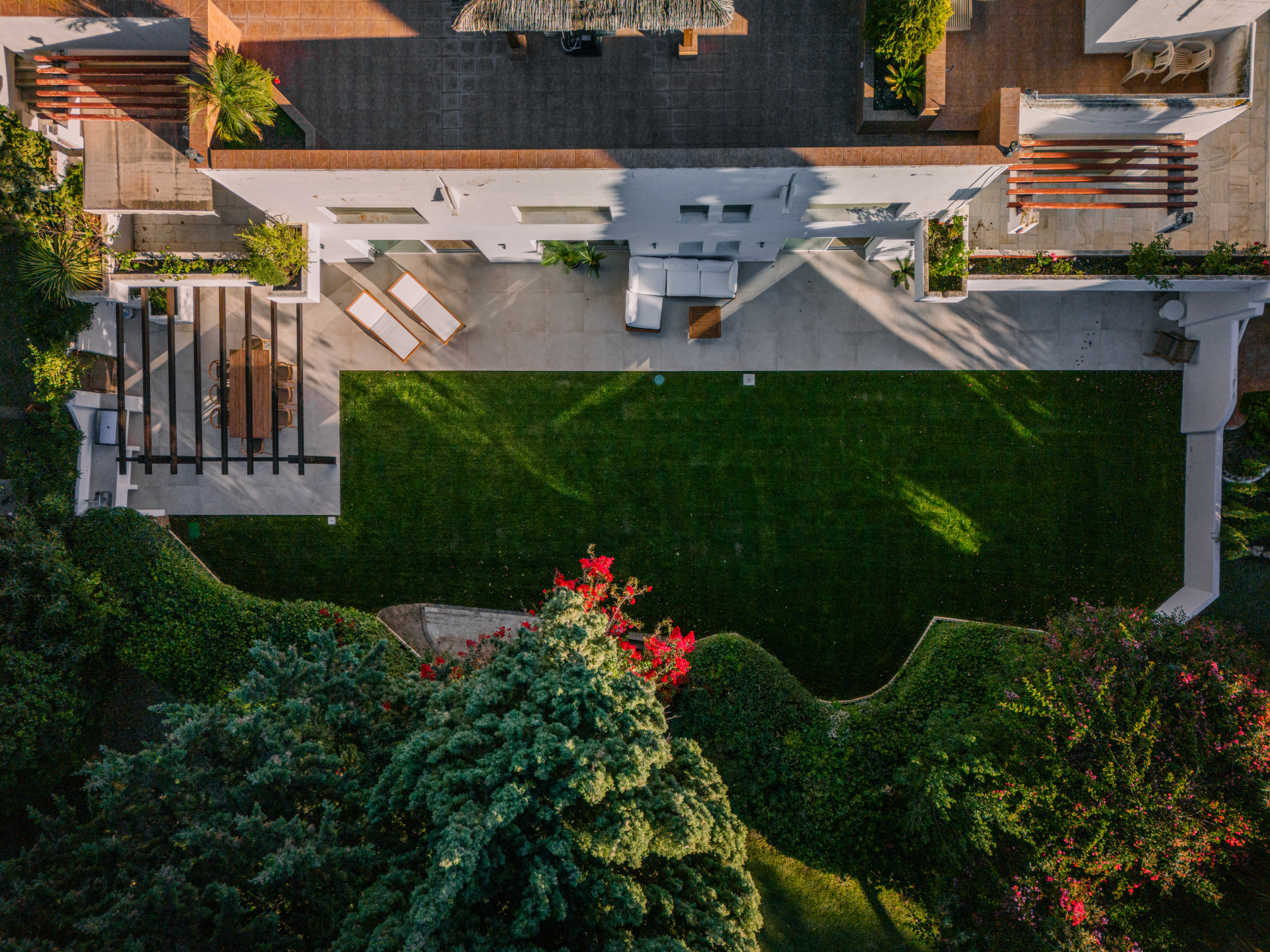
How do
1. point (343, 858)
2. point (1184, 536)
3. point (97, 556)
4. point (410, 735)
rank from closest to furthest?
1. point (343, 858)
2. point (410, 735)
3. point (97, 556)
4. point (1184, 536)

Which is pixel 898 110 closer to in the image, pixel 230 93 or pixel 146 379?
pixel 230 93

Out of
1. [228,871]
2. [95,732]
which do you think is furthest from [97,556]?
[228,871]

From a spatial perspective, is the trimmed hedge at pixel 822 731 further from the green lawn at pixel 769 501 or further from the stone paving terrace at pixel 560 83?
the stone paving terrace at pixel 560 83

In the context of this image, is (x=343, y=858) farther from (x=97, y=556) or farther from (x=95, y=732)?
(x=97, y=556)

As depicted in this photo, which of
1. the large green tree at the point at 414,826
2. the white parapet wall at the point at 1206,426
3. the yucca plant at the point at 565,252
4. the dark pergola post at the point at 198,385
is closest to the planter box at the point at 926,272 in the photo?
the white parapet wall at the point at 1206,426

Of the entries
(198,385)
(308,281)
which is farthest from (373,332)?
(198,385)

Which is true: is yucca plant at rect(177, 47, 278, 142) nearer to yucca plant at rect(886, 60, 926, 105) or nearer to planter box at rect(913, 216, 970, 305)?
yucca plant at rect(886, 60, 926, 105)

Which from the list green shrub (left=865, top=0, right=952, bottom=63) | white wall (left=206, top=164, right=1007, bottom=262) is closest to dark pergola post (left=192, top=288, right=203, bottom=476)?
white wall (left=206, top=164, right=1007, bottom=262)
